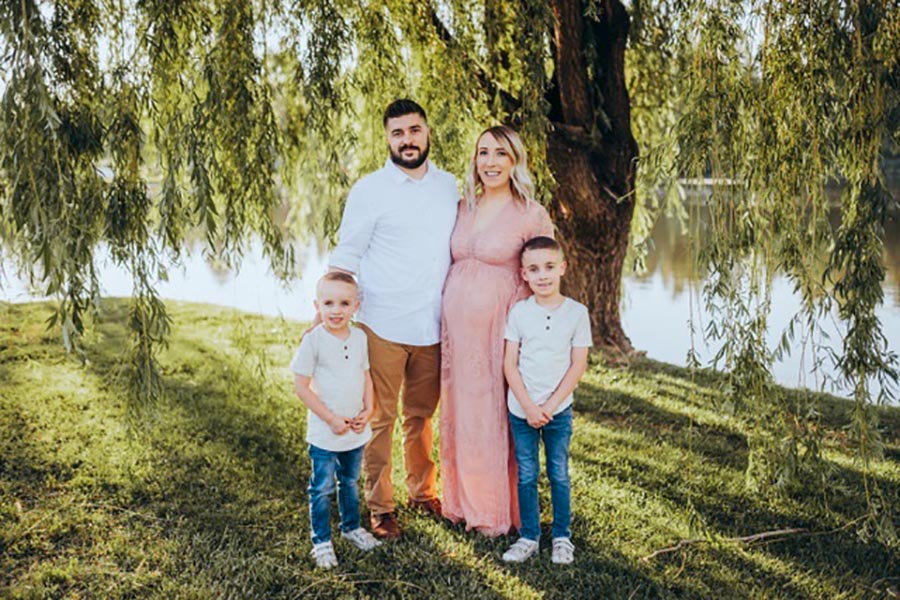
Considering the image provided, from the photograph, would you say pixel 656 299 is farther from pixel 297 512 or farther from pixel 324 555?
pixel 324 555

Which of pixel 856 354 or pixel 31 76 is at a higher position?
Result: pixel 31 76

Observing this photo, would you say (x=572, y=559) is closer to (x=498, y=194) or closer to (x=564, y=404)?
(x=564, y=404)

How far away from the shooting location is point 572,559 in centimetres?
284

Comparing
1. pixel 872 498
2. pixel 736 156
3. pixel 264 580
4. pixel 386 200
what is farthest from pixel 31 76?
pixel 872 498

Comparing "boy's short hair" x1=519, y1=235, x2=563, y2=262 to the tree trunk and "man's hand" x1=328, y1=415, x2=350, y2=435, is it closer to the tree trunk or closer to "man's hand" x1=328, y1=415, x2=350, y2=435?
"man's hand" x1=328, y1=415, x2=350, y2=435

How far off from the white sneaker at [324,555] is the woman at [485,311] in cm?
55

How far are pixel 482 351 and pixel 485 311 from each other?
151 mm

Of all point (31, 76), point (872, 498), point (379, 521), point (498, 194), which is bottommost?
point (872, 498)

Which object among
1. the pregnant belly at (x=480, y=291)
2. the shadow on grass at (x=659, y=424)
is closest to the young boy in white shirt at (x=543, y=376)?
the pregnant belly at (x=480, y=291)

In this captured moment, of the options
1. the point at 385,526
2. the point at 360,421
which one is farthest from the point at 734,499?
the point at 360,421

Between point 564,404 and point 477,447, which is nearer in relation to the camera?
point 564,404

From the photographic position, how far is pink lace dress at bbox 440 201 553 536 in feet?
9.64

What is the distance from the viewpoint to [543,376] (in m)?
2.79

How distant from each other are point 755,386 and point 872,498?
1.06 m
